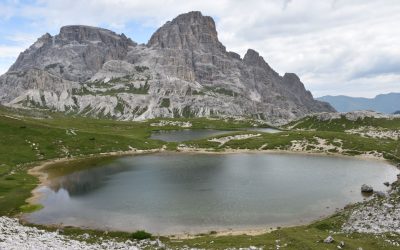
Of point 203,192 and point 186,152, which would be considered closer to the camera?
point 203,192

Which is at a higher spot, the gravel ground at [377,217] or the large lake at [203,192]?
the gravel ground at [377,217]

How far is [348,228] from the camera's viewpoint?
4753 cm

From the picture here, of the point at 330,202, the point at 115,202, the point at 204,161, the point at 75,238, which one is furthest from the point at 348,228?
the point at 204,161

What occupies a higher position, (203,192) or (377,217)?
(377,217)

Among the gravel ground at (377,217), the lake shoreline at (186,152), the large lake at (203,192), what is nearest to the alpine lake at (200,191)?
the large lake at (203,192)

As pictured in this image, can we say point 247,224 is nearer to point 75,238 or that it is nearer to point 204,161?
point 75,238

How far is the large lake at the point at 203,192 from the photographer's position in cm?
5856

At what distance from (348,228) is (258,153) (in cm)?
9606

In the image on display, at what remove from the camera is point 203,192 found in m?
76.8

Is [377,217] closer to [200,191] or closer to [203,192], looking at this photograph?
[203,192]

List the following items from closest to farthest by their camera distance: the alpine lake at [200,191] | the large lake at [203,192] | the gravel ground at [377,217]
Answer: the gravel ground at [377,217] < the alpine lake at [200,191] < the large lake at [203,192]

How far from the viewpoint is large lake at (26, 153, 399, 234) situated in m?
58.6

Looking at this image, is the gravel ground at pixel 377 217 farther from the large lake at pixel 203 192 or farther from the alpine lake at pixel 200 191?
the large lake at pixel 203 192

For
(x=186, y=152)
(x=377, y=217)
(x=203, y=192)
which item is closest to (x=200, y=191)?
(x=203, y=192)
